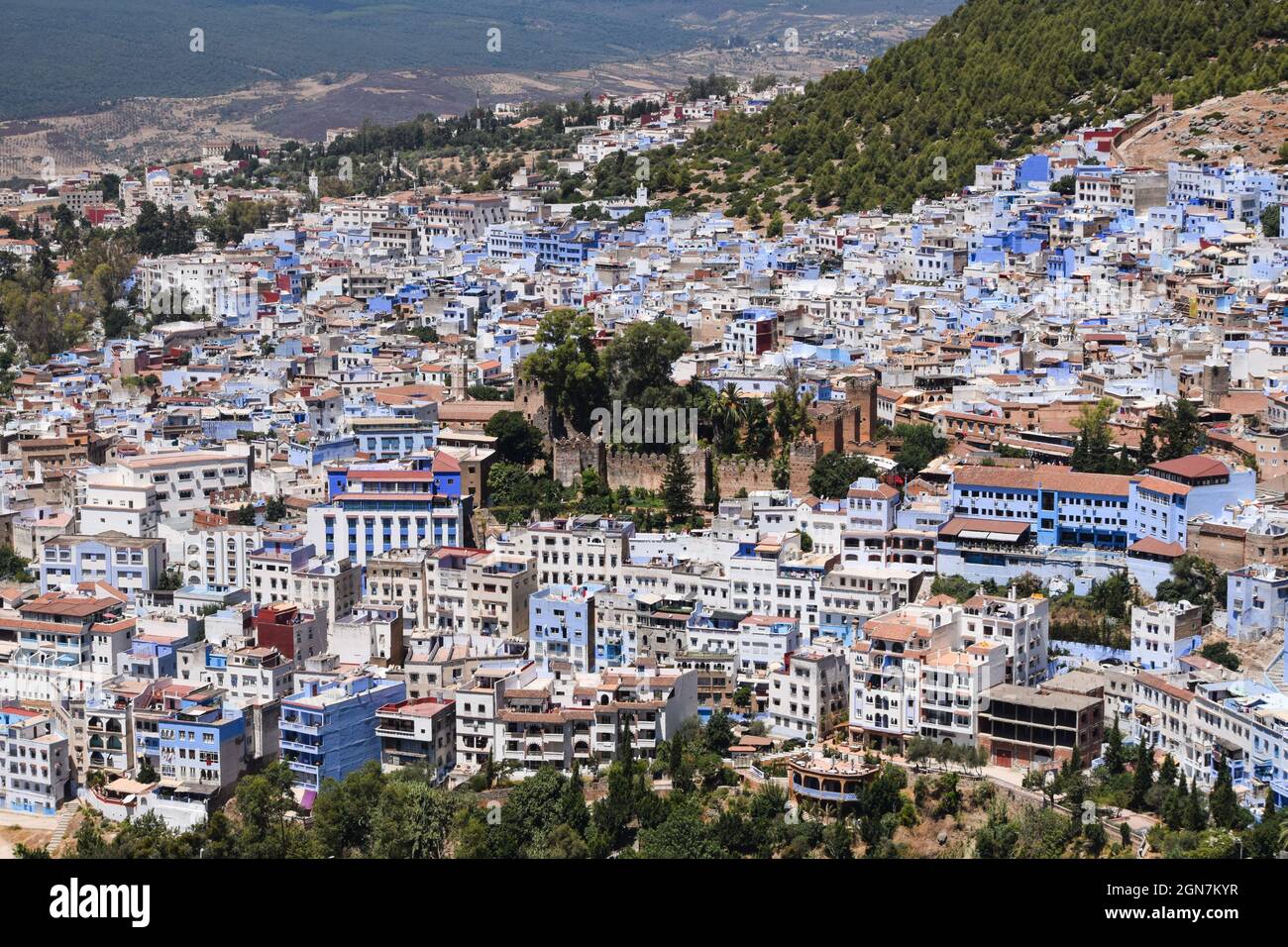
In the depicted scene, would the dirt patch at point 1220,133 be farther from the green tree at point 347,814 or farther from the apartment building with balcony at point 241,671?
the green tree at point 347,814

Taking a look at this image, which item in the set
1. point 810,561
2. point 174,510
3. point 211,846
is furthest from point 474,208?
point 211,846

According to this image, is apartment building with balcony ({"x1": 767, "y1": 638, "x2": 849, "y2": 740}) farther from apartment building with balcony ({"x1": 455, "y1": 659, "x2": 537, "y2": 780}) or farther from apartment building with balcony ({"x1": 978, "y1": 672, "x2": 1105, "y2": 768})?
apartment building with balcony ({"x1": 455, "y1": 659, "x2": 537, "y2": 780})

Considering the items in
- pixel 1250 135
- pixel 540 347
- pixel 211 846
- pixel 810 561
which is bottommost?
pixel 211 846

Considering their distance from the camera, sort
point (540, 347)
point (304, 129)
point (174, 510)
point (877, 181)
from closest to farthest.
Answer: point (174, 510) < point (540, 347) < point (877, 181) < point (304, 129)

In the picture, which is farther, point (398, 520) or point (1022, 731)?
point (398, 520)

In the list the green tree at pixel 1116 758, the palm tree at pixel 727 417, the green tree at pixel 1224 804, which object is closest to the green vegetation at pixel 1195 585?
the green tree at pixel 1116 758

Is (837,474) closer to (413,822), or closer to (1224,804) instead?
(413,822)
